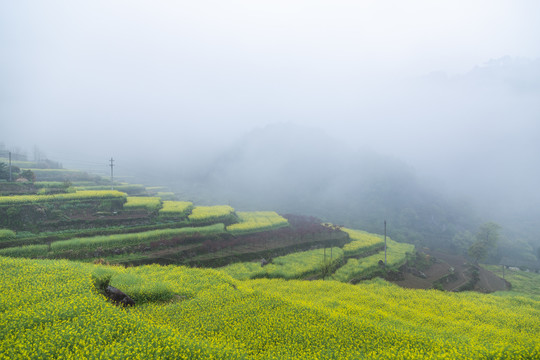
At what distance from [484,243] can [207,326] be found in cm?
6257

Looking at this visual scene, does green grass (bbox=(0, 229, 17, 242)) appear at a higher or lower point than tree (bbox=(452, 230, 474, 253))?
higher

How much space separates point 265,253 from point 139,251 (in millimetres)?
14984

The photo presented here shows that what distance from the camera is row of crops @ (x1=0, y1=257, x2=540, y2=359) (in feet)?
24.7

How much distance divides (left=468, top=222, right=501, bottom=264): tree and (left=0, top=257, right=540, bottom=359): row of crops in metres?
41.8

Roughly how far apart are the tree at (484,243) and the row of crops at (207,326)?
4175 centimetres

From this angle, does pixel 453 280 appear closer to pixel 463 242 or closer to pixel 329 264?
pixel 329 264

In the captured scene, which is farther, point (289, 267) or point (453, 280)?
point (453, 280)

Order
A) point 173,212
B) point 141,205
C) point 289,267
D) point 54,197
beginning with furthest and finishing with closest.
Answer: point 173,212, point 141,205, point 289,267, point 54,197

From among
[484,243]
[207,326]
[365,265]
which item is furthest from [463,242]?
[207,326]

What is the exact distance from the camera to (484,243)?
2055 inches

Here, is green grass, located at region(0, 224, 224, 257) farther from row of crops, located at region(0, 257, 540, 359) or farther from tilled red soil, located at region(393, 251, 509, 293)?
tilled red soil, located at region(393, 251, 509, 293)

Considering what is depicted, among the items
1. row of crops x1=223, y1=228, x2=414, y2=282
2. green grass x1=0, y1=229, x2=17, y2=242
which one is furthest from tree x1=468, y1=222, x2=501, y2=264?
green grass x1=0, y1=229, x2=17, y2=242

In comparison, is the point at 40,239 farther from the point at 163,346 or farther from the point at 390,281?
the point at 390,281

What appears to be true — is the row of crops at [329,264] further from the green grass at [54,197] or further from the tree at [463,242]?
the tree at [463,242]
